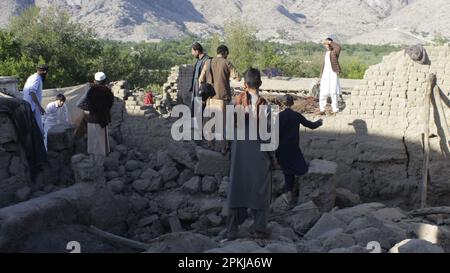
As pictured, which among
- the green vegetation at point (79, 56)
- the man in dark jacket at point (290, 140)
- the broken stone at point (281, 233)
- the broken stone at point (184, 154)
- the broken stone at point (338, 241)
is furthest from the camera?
A: the green vegetation at point (79, 56)

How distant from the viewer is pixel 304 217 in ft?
24.0

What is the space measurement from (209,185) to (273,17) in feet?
326

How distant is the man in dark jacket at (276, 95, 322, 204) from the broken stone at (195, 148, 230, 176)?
106 centimetres

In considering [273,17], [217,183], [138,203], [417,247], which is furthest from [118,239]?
[273,17]

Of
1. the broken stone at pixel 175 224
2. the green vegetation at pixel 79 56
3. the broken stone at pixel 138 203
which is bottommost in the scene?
the broken stone at pixel 175 224

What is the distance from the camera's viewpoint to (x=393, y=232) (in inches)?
240

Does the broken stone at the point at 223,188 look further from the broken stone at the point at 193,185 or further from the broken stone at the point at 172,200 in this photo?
the broken stone at the point at 172,200

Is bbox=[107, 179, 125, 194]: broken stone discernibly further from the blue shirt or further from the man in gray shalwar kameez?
the man in gray shalwar kameez

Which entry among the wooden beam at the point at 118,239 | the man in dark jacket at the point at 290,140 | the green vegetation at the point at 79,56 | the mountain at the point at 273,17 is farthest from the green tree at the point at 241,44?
the mountain at the point at 273,17

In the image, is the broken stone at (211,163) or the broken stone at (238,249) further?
the broken stone at (211,163)

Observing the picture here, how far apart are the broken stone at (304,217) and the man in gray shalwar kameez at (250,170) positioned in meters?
1.21

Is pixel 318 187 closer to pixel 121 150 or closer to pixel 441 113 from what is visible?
pixel 441 113

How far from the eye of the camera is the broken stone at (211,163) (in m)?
8.40

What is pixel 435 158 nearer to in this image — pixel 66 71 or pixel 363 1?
pixel 66 71
